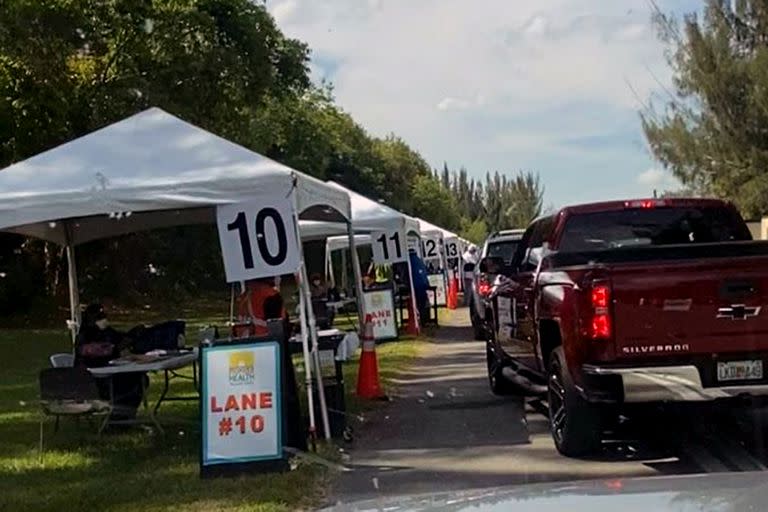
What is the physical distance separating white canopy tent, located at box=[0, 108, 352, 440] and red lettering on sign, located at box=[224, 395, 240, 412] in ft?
3.50

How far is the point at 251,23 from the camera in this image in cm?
3409

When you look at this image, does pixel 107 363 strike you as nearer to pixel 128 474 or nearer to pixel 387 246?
pixel 128 474

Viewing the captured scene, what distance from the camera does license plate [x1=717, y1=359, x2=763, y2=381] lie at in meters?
8.78

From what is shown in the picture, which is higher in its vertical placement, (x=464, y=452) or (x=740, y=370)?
(x=740, y=370)

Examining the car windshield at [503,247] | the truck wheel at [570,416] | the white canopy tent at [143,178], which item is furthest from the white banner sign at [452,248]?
the truck wheel at [570,416]

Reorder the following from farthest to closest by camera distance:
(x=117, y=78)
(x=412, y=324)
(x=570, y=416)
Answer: (x=117, y=78) → (x=412, y=324) → (x=570, y=416)

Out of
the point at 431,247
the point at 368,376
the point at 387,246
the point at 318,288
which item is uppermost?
the point at 431,247

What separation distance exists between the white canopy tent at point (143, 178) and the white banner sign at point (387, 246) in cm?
928

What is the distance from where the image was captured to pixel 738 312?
8797 mm

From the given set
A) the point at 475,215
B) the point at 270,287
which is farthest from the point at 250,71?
the point at 475,215

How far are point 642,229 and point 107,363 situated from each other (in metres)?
5.15

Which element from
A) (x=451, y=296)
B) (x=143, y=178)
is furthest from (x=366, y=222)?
(x=451, y=296)

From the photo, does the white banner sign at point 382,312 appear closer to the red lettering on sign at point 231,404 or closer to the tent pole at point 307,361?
the tent pole at point 307,361

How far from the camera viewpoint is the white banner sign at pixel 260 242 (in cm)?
1022
